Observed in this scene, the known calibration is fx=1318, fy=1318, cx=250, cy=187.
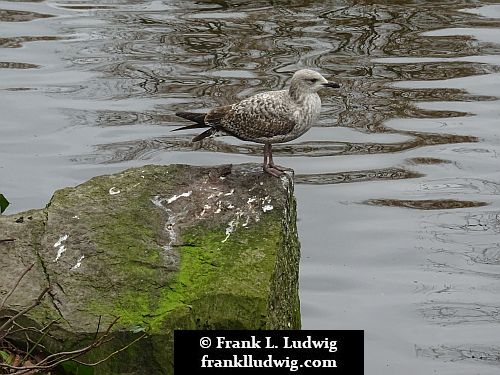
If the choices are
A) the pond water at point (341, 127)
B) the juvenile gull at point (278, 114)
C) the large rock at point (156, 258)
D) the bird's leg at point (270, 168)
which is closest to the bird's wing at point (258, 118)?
the juvenile gull at point (278, 114)

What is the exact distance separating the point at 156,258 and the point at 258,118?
4.40ft

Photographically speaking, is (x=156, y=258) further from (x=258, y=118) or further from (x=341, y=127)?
(x=341, y=127)

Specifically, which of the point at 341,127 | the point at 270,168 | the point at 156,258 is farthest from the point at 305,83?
the point at 341,127

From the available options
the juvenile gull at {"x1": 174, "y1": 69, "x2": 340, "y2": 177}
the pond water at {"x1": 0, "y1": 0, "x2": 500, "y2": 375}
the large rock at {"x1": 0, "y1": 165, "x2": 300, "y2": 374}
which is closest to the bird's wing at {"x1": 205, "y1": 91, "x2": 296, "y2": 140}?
the juvenile gull at {"x1": 174, "y1": 69, "x2": 340, "y2": 177}

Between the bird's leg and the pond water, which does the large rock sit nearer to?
the bird's leg

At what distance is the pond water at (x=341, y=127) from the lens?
370 inches

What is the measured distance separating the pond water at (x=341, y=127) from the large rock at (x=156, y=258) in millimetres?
1780

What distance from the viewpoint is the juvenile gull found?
25.5ft

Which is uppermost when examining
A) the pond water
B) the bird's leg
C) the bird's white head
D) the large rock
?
the pond water

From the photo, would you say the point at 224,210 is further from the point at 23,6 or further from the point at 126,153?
the point at 23,6

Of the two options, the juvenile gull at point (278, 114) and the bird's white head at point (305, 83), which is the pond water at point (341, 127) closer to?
the juvenile gull at point (278, 114)

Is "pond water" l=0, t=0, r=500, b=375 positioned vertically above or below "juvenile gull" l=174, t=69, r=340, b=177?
above

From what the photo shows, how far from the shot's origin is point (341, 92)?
13453 millimetres

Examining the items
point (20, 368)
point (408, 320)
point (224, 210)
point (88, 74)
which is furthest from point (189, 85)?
point (20, 368)
